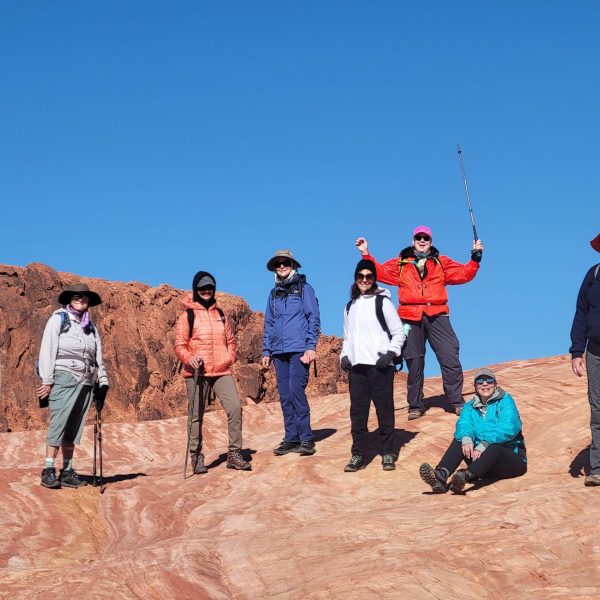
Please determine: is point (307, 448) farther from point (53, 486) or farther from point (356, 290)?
point (53, 486)

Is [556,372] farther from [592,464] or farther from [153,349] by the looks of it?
[153,349]

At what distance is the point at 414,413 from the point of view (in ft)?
39.7

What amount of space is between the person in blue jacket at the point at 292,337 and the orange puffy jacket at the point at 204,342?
55cm

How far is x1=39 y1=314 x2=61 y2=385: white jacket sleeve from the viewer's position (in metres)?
9.79

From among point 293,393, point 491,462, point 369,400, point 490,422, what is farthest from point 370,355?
point 491,462

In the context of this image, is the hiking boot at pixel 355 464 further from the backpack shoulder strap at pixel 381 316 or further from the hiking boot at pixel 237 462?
the backpack shoulder strap at pixel 381 316

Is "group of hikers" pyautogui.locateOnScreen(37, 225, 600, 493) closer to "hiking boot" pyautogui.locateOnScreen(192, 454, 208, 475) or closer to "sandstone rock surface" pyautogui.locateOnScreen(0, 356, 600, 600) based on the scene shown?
"hiking boot" pyautogui.locateOnScreen(192, 454, 208, 475)

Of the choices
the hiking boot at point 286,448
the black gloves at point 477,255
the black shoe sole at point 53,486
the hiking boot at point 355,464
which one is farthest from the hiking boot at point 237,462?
the black gloves at point 477,255

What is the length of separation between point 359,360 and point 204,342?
1.96m

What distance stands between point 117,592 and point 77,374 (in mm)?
4314

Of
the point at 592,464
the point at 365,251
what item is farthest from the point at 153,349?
the point at 592,464

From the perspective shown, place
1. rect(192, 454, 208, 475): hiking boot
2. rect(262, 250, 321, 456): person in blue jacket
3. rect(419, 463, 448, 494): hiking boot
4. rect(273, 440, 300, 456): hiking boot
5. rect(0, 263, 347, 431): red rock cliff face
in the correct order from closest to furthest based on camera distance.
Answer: rect(419, 463, 448, 494): hiking boot
rect(262, 250, 321, 456): person in blue jacket
rect(192, 454, 208, 475): hiking boot
rect(273, 440, 300, 456): hiking boot
rect(0, 263, 347, 431): red rock cliff face

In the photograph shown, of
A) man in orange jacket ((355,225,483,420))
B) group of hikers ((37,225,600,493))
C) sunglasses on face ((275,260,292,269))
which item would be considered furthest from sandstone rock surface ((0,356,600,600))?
sunglasses on face ((275,260,292,269))

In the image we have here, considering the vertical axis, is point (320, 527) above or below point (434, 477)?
below
